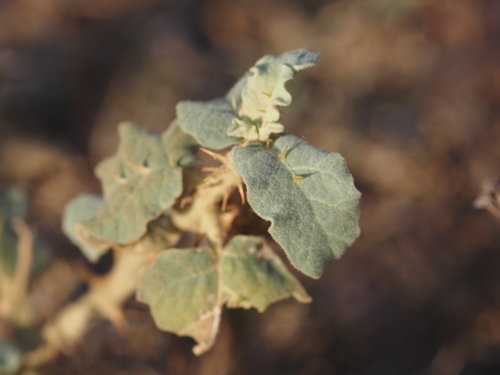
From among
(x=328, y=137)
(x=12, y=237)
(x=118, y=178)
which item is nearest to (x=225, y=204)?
(x=118, y=178)

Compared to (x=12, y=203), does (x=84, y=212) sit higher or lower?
higher

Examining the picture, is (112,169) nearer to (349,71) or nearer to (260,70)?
(260,70)

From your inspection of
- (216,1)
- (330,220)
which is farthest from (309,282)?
(216,1)

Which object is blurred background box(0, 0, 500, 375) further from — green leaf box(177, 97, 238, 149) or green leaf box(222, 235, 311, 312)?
green leaf box(177, 97, 238, 149)

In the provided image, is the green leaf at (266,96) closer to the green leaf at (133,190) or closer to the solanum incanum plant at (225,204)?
the solanum incanum plant at (225,204)

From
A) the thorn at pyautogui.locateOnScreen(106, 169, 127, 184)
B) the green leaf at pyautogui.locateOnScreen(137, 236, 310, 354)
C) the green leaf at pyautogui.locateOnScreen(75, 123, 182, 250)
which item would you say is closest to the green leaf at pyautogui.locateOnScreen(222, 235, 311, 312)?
the green leaf at pyautogui.locateOnScreen(137, 236, 310, 354)

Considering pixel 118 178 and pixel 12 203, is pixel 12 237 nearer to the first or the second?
pixel 12 203
